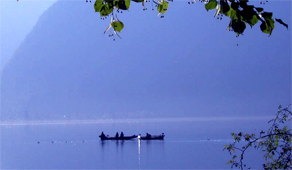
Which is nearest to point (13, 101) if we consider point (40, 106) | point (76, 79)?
point (40, 106)

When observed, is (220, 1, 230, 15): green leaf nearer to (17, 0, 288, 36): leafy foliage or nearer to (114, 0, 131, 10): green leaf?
(17, 0, 288, 36): leafy foliage

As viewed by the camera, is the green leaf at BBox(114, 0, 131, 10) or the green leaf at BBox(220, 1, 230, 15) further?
the green leaf at BBox(114, 0, 131, 10)

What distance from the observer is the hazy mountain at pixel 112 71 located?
601ft

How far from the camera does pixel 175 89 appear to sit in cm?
19875

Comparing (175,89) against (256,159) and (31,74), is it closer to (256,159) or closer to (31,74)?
(31,74)

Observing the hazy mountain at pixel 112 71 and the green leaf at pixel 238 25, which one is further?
Answer: the hazy mountain at pixel 112 71

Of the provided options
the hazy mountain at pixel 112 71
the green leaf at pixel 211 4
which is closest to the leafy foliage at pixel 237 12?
the green leaf at pixel 211 4

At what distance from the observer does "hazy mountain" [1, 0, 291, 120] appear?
183250 mm

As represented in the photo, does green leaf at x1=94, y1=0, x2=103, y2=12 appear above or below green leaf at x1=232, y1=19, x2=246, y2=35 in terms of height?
above

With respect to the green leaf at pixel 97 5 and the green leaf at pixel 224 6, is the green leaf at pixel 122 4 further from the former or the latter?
the green leaf at pixel 224 6

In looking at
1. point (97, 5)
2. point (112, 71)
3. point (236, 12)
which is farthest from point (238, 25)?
point (112, 71)

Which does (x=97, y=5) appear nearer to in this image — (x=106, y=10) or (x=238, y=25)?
(x=106, y=10)

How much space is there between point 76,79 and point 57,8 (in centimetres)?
2944

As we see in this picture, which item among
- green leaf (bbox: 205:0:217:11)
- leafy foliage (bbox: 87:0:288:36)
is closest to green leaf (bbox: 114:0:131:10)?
leafy foliage (bbox: 87:0:288:36)
